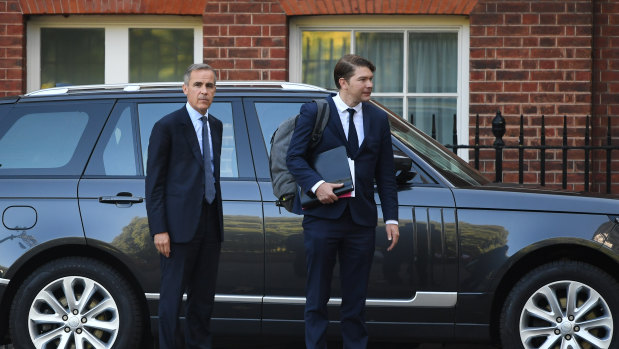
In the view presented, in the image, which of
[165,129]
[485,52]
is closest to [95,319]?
[165,129]

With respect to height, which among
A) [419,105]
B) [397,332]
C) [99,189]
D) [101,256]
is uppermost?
[419,105]

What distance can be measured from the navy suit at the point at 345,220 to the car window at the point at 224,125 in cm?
90

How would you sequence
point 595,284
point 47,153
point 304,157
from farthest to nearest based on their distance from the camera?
point 47,153, point 595,284, point 304,157

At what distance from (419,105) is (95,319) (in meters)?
5.28

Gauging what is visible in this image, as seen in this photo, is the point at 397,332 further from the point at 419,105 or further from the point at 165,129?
the point at 419,105

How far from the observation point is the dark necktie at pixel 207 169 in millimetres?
5297

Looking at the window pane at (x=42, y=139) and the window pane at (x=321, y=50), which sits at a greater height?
the window pane at (x=321, y=50)

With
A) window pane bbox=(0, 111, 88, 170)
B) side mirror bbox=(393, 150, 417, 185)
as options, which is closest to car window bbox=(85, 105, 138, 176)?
window pane bbox=(0, 111, 88, 170)

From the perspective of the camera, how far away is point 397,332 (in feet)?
19.1

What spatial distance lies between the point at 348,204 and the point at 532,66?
544cm

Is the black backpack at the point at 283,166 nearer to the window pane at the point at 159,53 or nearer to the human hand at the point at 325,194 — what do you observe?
the human hand at the point at 325,194

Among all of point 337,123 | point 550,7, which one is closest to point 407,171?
point 337,123

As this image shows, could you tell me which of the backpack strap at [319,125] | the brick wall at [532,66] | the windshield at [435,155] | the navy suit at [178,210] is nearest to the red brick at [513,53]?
the brick wall at [532,66]

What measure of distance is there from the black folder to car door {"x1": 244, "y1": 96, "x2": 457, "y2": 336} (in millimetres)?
701
